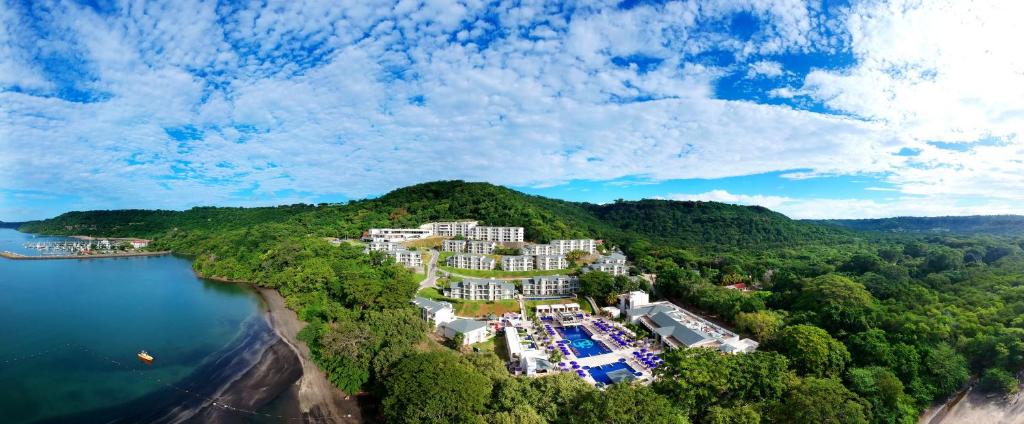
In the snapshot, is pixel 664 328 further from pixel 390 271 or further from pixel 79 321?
pixel 79 321

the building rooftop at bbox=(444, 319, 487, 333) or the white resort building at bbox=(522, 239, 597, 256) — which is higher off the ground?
the white resort building at bbox=(522, 239, 597, 256)

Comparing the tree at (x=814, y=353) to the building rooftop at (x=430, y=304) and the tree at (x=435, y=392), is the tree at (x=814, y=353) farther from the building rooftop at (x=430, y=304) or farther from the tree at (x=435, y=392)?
the building rooftop at (x=430, y=304)

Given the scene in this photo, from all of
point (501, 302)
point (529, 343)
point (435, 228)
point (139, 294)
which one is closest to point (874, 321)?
point (529, 343)

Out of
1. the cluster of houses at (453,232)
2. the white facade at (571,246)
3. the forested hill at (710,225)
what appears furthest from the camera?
the forested hill at (710,225)

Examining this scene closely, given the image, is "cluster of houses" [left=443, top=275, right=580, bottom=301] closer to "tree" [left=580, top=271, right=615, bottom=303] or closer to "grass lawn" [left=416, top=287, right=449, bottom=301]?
"grass lawn" [left=416, top=287, right=449, bottom=301]

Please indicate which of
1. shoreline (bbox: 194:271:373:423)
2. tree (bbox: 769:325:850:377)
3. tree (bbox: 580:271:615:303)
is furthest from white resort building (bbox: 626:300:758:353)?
shoreline (bbox: 194:271:373:423)

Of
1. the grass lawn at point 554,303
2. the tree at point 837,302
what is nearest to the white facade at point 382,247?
the grass lawn at point 554,303
